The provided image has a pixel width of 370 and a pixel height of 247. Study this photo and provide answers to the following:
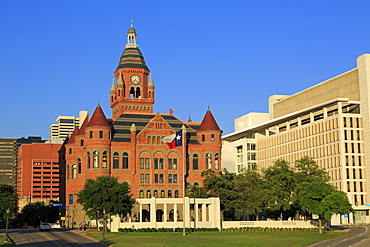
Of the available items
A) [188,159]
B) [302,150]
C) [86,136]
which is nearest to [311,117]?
[302,150]

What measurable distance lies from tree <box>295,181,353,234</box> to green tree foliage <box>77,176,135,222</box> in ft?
92.4

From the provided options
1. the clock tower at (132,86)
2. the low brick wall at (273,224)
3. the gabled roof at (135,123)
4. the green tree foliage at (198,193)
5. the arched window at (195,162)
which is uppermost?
the clock tower at (132,86)

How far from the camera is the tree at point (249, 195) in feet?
364

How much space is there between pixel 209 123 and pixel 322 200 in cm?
5063

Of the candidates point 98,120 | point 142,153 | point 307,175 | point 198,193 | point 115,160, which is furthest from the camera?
point 142,153

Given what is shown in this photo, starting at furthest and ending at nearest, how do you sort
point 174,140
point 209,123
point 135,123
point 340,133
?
point 340,133
point 209,123
point 135,123
point 174,140

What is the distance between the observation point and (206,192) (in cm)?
12094

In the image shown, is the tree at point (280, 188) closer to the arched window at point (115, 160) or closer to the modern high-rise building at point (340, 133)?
the modern high-rise building at point (340, 133)

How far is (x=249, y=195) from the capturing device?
112 m

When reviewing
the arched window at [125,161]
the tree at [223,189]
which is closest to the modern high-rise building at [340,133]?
the tree at [223,189]

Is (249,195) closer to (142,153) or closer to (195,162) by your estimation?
(195,162)

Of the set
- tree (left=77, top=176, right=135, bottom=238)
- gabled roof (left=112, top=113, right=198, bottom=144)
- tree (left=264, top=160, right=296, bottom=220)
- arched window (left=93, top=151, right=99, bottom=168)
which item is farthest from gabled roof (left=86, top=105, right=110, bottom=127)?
tree (left=264, top=160, right=296, bottom=220)

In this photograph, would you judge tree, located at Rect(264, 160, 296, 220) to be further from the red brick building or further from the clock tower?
A: the clock tower

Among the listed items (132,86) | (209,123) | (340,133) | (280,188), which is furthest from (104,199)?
(340,133)
